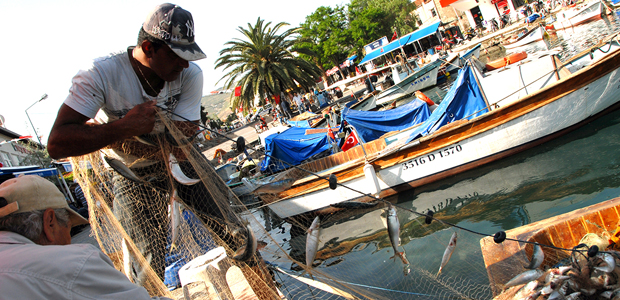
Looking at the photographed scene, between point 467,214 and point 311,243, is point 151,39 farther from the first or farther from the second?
point 467,214

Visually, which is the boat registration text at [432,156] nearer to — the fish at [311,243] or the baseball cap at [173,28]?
the fish at [311,243]

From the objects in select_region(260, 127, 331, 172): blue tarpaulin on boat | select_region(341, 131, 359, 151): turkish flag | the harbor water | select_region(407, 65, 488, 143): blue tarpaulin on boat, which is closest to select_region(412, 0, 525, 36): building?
select_region(341, 131, 359, 151): turkish flag

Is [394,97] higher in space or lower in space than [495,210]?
higher

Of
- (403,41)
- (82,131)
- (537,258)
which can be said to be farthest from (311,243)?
(403,41)

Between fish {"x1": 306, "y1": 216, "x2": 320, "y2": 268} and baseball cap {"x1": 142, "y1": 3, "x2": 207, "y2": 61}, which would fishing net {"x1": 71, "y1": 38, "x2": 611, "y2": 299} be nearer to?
fish {"x1": 306, "y1": 216, "x2": 320, "y2": 268}

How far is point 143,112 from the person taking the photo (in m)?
2.72

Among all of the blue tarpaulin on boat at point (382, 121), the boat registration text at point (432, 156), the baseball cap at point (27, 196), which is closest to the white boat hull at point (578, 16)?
the blue tarpaulin on boat at point (382, 121)

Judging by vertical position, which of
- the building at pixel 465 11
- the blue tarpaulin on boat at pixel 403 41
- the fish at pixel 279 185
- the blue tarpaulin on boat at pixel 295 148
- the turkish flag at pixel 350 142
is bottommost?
the fish at pixel 279 185

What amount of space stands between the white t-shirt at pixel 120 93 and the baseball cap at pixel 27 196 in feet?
2.35

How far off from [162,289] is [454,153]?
9.25m

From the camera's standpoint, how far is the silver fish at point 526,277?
4152mm

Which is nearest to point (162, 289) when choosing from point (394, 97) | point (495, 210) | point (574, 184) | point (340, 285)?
point (340, 285)

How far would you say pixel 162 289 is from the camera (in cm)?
362

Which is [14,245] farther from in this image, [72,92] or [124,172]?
[124,172]
